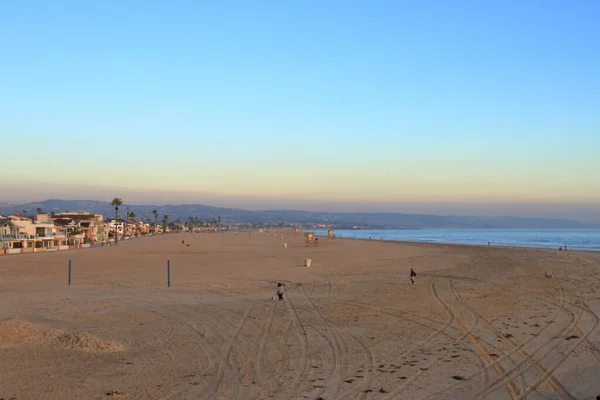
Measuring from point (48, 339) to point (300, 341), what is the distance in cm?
647

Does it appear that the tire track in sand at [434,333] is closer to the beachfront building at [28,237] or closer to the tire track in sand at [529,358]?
the tire track in sand at [529,358]

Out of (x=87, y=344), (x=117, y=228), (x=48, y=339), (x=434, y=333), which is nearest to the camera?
(x=87, y=344)

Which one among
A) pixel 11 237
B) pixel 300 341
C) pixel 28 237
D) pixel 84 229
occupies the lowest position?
pixel 84 229

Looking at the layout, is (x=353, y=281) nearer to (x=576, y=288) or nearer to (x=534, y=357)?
(x=576, y=288)

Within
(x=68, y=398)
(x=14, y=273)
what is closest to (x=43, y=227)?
(x=14, y=273)

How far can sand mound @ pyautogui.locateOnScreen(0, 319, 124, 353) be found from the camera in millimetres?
13070

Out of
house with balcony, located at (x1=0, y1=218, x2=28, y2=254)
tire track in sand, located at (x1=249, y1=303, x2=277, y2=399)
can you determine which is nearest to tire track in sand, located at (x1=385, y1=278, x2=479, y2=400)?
tire track in sand, located at (x1=249, y1=303, x2=277, y2=399)

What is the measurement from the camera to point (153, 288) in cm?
2672

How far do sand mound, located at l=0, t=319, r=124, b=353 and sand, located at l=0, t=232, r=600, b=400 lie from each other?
0.04 metres

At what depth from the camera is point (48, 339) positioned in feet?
44.8

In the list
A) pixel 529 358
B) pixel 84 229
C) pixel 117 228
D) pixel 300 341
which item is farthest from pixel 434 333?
pixel 117 228

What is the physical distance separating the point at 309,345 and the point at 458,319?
Result: 20.4ft

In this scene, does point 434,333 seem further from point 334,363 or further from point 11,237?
point 11,237

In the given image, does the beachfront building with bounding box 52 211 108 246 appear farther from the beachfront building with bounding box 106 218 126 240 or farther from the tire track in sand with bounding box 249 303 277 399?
the tire track in sand with bounding box 249 303 277 399
